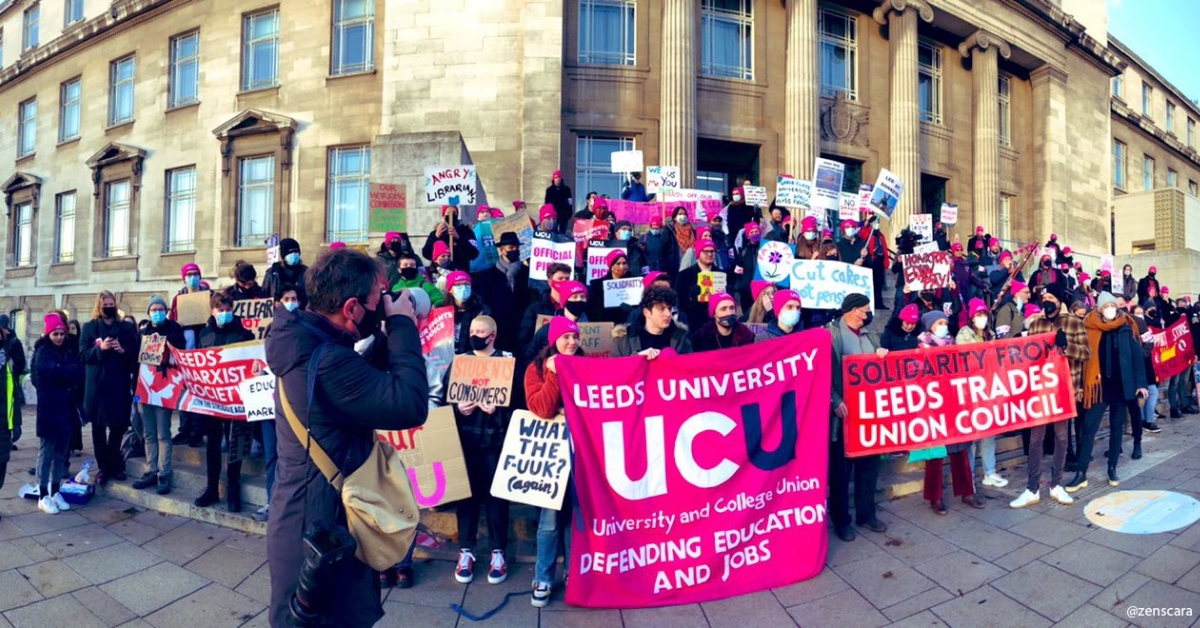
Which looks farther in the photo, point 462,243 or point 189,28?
point 189,28

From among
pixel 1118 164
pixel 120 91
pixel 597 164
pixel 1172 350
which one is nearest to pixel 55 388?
pixel 597 164

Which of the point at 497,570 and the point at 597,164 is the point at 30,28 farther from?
the point at 497,570

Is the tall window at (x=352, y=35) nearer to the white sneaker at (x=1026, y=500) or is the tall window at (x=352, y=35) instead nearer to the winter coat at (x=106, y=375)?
the winter coat at (x=106, y=375)

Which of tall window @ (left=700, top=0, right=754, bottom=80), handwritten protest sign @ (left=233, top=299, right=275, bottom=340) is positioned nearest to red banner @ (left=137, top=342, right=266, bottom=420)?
handwritten protest sign @ (left=233, top=299, right=275, bottom=340)

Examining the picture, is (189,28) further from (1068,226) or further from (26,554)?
(1068,226)

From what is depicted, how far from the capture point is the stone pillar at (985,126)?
21.4 meters

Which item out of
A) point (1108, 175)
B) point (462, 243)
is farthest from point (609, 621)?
point (1108, 175)

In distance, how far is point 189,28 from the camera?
65.0 feet

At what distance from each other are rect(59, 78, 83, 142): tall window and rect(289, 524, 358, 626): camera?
3080 cm

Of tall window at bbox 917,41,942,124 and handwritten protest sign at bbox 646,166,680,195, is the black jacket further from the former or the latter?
tall window at bbox 917,41,942,124

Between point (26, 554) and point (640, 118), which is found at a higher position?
point (640, 118)

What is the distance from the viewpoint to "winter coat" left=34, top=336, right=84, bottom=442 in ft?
19.9

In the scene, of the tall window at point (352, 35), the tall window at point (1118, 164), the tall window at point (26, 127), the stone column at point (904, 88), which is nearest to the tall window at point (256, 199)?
the tall window at point (352, 35)

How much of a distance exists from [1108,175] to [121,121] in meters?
38.9
